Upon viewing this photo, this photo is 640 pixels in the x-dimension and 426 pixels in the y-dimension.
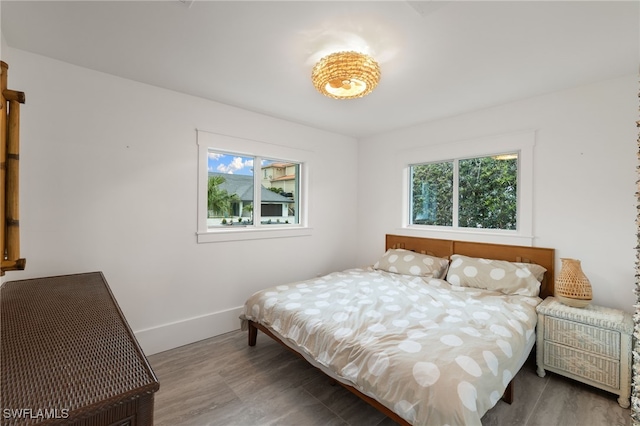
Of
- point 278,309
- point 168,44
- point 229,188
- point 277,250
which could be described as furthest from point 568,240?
point 168,44

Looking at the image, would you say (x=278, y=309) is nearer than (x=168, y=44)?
No

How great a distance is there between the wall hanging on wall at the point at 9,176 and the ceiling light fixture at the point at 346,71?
155 cm

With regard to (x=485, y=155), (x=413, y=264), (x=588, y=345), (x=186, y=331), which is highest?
(x=485, y=155)

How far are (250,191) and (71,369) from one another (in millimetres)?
2645

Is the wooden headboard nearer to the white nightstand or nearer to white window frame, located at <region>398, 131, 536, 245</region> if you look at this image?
white window frame, located at <region>398, 131, 536, 245</region>

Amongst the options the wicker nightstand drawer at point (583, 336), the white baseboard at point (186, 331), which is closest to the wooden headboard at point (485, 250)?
the wicker nightstand drawer at point (583, 336)

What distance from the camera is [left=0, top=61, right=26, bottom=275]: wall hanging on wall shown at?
983 millimetres

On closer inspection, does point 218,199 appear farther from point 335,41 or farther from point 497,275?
point 497,275

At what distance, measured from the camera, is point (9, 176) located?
3.35ft

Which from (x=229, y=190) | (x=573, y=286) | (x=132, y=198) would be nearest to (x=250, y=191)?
(x=229, y=190)

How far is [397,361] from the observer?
1465mm

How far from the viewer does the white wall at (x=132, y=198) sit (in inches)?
80.7

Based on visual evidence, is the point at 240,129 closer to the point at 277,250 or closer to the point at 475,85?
the point at 277,250

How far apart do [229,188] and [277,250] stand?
96 cm
